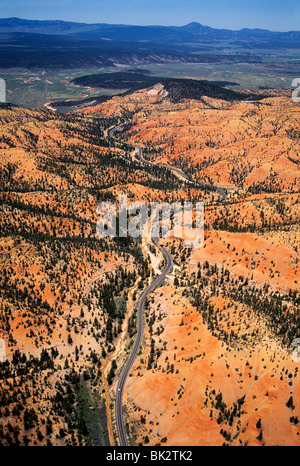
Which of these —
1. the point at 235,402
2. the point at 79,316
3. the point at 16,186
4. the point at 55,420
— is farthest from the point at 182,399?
the point at 16,186

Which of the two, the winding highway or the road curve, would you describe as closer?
the road curve

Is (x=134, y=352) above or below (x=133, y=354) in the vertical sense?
above

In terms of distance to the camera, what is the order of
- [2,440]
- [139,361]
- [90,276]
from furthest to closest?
1. [90,276]
2. [139,361]
3. [2,440]

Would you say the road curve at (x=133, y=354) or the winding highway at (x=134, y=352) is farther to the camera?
the winding highway at (x=134, y=352)

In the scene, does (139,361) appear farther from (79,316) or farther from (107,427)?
(79,316)

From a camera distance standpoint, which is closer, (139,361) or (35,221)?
(139,361)

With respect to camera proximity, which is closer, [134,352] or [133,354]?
[133,354]

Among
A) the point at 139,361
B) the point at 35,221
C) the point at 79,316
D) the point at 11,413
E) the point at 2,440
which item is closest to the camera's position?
the point at 2,440

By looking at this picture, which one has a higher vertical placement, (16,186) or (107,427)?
(16,186)

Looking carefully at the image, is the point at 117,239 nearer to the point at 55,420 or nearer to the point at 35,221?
the point at 35,221
